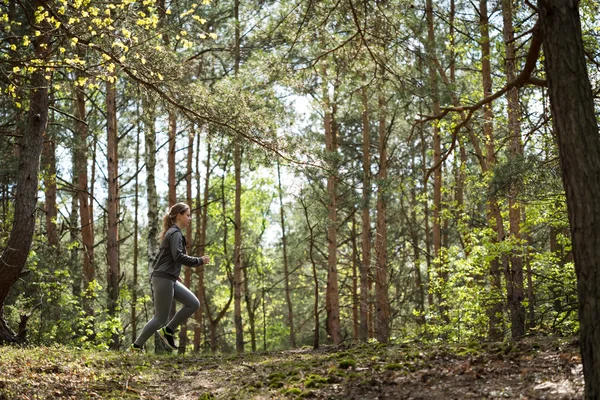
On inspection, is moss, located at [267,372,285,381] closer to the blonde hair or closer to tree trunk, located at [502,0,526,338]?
the blonde hair

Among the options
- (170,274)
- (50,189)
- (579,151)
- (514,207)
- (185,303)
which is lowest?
(185,303)

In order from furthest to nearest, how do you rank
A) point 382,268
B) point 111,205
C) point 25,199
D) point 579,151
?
point 382,268 → point 111,205 → point 25,199 → point 579,151

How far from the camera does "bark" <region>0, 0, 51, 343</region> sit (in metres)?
8.05

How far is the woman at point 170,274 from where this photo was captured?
7348mm

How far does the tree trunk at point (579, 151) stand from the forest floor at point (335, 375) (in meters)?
0.62

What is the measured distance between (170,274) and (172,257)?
227mm

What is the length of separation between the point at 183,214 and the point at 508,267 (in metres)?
5.17

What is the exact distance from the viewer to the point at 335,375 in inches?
218

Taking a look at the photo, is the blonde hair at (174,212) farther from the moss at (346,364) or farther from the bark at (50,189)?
the bark at (50,189)

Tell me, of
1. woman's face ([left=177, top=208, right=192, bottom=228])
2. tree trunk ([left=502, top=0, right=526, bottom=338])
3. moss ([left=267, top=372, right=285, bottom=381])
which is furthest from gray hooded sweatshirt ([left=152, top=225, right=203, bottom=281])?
tree trunk ([left=502, top=0, right=526, bottom=338])

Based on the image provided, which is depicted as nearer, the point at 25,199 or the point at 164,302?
the point at 164,302

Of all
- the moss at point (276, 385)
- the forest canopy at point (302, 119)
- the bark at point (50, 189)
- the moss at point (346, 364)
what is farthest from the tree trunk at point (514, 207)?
the bark at point (50, 189)

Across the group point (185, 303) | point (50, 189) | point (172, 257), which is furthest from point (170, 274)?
point (50, 189)

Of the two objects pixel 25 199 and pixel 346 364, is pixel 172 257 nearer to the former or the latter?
pixel 25 199
